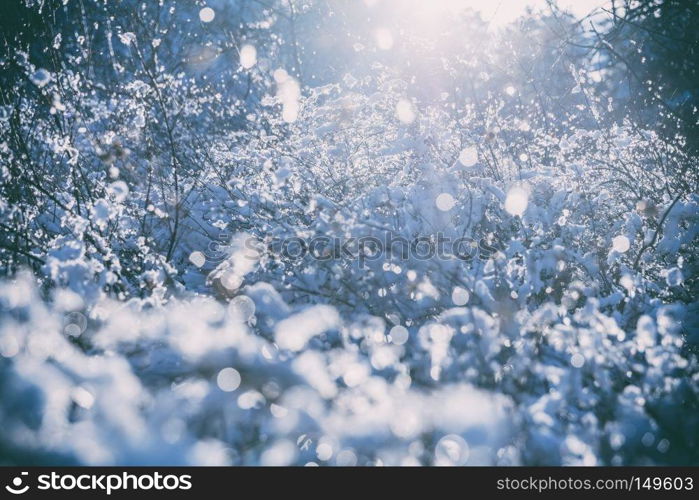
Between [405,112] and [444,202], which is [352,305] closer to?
[444,202]

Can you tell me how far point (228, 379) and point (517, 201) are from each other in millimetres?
2324

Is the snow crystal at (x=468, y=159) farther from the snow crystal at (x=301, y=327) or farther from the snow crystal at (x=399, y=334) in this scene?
the snow crystal at (x=301, y=327)

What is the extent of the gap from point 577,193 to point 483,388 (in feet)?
8.17

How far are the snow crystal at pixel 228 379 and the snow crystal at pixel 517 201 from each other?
2.20 m

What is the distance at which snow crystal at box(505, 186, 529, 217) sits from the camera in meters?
2.86

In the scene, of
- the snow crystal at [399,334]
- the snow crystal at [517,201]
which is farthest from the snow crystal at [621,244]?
the snow crystal at [399,334]

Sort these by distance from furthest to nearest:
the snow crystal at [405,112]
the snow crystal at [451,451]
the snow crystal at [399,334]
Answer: the snow crystal at [405,112] < the snow crystal at [399,334] < the snow crystal at [451,451]

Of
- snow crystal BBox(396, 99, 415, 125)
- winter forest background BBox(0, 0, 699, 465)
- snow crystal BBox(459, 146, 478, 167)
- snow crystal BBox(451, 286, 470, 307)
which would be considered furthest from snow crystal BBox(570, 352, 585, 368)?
snow crystal BBox(396, 99, 415, 125)

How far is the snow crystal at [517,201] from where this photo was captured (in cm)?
286

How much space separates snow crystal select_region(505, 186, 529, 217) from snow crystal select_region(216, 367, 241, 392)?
2197 mm

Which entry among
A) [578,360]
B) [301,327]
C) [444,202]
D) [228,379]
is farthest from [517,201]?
[228,379]

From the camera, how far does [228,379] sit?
4.71 ft

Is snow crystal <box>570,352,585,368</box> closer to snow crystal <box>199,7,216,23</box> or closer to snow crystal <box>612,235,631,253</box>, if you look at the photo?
snow crystal <box>612,235,631,253</box>
